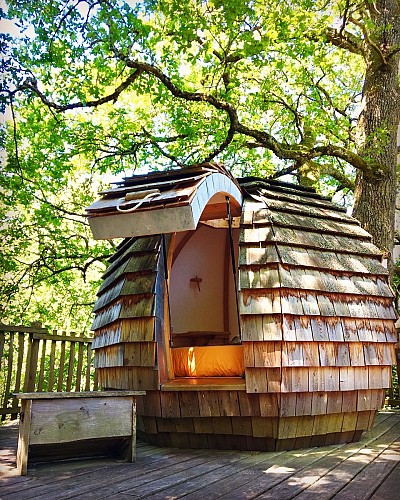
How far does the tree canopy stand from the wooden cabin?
2030 mm

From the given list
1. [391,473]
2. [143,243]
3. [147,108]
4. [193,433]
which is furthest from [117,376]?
[147,108]

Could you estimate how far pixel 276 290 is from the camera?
433 centimetres

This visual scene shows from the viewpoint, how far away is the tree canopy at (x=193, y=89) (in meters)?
6.34

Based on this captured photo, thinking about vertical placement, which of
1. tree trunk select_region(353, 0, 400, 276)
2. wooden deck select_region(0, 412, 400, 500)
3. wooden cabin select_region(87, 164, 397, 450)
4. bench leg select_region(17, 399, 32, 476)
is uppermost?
tree trunk select_region(353, 0, 400, 276)

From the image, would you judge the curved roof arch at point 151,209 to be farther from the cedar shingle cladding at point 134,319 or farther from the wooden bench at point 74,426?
the wooden bench at point 74,426

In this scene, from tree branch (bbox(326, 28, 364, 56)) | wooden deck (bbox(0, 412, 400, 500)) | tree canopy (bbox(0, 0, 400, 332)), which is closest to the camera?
wooden deck (bbox(0, 412, 400, 500))

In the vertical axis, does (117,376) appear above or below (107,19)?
below

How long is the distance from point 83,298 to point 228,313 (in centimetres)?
757

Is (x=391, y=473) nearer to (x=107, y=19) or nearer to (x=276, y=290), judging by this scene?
(x=276, y=290)

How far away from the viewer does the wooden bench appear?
3.38m

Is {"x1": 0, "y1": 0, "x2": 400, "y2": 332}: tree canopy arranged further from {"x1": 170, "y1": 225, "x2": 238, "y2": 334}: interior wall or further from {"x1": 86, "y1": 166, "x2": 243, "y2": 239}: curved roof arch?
Result: {"x1": 86, "y1": 166, "x2": 243, "y2": 239}: curved roof arch

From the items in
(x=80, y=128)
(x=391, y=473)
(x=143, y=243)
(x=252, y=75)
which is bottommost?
(x=391, y=473)

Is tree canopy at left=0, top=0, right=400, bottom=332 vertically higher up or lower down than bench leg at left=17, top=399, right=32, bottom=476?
higher up

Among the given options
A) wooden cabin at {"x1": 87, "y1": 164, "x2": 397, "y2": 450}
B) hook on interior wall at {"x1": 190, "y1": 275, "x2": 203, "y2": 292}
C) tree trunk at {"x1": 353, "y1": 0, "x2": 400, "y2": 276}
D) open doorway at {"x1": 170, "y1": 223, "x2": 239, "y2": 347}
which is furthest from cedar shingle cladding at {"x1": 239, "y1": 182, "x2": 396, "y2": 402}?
hook on interior wall at {"x1": 190, "y1": 275, "x2": 203, "y2": 292}
